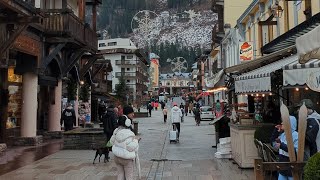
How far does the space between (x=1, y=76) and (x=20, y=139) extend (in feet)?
9.38

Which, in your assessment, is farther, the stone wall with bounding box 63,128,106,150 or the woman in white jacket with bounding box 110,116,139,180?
the stone wall with bounding box 63,128,106,150

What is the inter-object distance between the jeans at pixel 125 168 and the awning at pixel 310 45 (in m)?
3.58

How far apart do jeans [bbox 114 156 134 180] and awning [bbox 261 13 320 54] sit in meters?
6.37

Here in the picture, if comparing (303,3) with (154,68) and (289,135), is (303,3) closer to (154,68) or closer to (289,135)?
(289,135)

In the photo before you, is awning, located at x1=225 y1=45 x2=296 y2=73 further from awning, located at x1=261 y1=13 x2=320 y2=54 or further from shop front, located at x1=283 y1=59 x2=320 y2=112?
shop front, located at x1=283 y1=59 x2=320 y2=112

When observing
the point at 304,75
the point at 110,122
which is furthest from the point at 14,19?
the point at 304,75

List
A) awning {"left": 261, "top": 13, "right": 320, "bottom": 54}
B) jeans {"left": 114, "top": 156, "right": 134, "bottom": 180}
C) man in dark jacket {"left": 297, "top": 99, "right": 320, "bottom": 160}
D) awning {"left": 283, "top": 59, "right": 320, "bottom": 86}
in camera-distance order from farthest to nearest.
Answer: awning {"left": 261, "top": 13, "right": 320, "bottom": 54}
jeans {"left": 114, "top": 156, "right": 134, "bottom": 180}
man in dark jacket {"left": 297, "top": 99, "right": 320, "bottom": 160}
awning {"left": 283, "top": 59, "right": 320, "bottom": 86}

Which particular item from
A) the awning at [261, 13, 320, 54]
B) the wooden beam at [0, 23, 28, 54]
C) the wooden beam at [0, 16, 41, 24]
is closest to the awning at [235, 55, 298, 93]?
the awning at [261, 13, 320, 54]

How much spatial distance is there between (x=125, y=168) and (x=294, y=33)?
760 centimetres

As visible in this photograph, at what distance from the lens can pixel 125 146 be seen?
274 inches

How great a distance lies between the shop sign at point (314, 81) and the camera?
5.29 m

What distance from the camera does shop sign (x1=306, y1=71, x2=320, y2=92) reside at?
5.29m

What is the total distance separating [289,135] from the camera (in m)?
5.20

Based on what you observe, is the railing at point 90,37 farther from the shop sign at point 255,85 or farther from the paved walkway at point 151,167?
the shop sign at point 255,85
